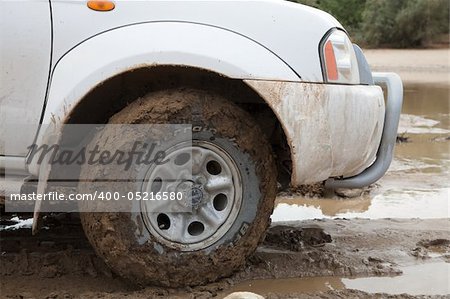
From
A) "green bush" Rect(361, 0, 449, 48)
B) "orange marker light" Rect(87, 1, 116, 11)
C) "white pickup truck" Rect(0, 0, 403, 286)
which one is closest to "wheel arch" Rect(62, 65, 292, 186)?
"white pickup truck" Rect(0, 0, 403, 286)

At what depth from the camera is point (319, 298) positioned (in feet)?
11.1

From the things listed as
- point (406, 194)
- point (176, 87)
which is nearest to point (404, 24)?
point (406, 194)

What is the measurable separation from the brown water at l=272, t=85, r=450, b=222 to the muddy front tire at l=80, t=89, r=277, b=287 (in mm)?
1608

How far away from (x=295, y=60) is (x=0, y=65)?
1583 mm

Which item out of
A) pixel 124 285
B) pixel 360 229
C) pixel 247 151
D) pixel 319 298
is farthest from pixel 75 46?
pixel 360 229

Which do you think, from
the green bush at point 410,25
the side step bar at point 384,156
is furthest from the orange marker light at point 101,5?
the green bush at point 410,25

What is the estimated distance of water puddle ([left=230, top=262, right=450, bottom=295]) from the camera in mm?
3486

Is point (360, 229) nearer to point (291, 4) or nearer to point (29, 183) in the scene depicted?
point (291, 4)

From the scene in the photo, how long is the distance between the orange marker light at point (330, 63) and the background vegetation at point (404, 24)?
1532 inches

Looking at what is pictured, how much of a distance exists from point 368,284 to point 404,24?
1634 inches

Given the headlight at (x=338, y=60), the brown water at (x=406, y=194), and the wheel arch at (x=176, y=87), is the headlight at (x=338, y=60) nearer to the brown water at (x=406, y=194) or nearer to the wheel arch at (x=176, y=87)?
the wheel arch at (x=176, y=87)

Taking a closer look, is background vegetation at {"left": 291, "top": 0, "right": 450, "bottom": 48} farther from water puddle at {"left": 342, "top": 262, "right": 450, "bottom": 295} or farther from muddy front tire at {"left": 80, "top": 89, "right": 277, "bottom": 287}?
muddy front tire at {"left": 80, "top": 89, "right": 277, "bottom": 287}

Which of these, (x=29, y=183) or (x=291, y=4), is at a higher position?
(x=291, y=4)

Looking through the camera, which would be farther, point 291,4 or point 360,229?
point 360,229
